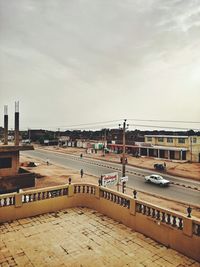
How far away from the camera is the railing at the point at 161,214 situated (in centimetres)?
795

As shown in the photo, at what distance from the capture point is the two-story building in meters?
49.9

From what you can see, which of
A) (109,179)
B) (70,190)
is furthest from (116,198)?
(109,179)

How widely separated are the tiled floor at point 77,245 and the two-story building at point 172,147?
44.1 meters

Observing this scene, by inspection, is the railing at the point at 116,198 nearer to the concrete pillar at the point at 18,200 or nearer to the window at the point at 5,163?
the concrete pillar at the point at 18,200

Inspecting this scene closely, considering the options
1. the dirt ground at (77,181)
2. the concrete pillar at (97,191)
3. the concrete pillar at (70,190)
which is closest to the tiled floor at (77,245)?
the concrete pillar at (97,191)

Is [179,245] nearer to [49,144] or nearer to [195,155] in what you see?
[195,155]

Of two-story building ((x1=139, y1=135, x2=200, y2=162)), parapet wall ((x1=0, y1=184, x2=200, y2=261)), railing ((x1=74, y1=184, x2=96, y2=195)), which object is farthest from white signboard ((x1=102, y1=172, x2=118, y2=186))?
two-story building ((x1=139, y1=135, x2=200, y2=162))

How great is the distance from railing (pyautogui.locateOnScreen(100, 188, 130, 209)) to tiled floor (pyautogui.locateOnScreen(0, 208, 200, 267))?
83 centimetres

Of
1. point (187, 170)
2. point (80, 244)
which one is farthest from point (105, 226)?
point (187, 170)

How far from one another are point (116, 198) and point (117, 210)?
506 millimetres

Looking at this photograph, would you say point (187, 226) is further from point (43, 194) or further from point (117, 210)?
point (43, 194)

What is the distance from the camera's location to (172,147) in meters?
52.7

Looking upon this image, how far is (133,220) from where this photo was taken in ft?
30.7

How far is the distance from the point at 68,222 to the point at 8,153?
1313 centimetres
